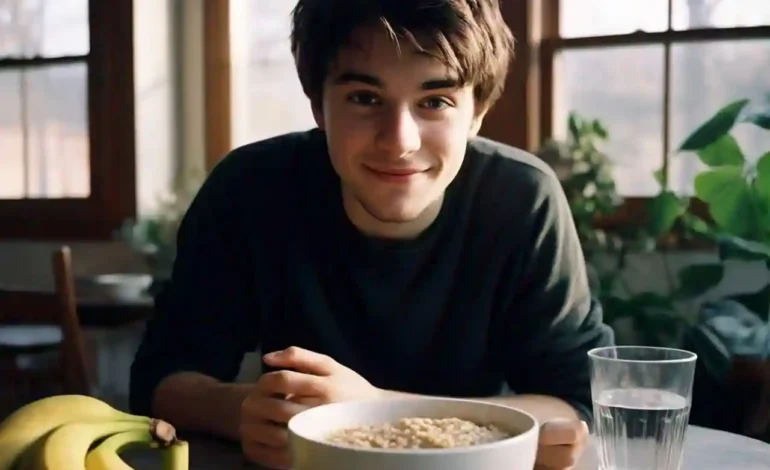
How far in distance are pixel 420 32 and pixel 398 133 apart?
0.39 ft

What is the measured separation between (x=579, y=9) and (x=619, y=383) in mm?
1879

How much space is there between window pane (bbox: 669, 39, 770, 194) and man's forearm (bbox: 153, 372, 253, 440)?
1.57 m

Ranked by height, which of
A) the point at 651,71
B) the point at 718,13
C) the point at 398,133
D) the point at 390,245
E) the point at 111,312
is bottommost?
the point at 111,312

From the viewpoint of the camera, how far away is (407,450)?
1.71 feet

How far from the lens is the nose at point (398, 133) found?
97 cm

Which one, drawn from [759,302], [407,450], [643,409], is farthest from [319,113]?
[759,302]

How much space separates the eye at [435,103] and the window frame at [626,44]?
1.22 m

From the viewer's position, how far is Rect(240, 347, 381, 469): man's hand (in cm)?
77

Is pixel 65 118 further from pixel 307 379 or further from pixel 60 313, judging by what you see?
pixel 307 379

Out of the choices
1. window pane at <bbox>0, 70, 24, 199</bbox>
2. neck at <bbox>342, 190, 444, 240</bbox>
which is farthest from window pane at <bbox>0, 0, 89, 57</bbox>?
neck at <bbox>342, 190, 444, 240</bbox>

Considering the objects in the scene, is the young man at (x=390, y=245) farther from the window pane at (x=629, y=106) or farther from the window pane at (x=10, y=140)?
the window pane at (x=10, y=140)

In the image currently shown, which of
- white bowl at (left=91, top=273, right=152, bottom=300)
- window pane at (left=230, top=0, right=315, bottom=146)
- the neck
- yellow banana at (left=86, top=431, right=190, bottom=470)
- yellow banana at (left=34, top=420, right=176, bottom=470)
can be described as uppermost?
window pane at (left=230, top=0, right=315, bottom=146)

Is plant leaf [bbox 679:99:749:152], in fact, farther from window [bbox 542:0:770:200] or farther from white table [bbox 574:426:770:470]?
white table [bbox 574:426:770:470]

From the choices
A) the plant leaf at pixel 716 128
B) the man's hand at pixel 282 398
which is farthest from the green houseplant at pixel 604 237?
the man's hand at pixel 282 398
